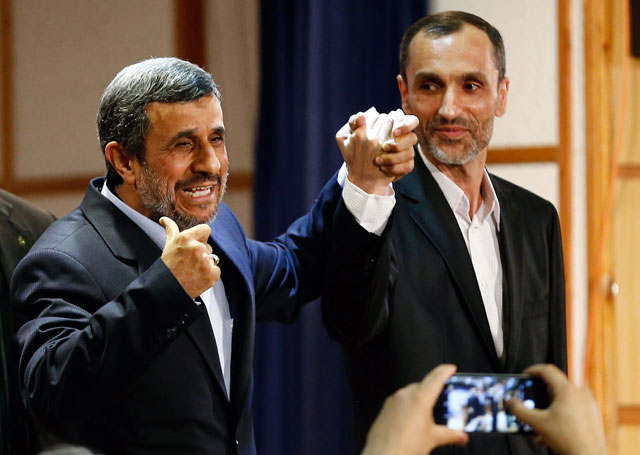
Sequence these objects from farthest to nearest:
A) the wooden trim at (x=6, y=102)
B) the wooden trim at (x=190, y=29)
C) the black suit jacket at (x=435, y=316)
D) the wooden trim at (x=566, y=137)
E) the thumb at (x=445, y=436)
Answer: the wooden trim at (x=6, y=102) < the wooden trim at (x=190, y=29) < the wooden trim at (x=566, y=137) < the black suit jacket at (x=435, y=316) < the thumb at (x=445, y=436)

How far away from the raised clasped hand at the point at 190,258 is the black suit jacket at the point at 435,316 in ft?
0.72

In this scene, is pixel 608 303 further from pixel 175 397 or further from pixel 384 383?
pixel 175 397

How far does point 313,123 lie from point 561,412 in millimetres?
816

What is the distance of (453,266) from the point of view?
3.14 ft

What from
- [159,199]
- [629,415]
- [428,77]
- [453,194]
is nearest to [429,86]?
[428,77]

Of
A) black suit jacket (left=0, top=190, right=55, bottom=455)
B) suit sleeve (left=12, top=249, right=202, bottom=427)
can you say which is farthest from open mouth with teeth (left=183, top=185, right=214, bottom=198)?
black suit jacket (left=0, top=190, right=55, bottom=455)

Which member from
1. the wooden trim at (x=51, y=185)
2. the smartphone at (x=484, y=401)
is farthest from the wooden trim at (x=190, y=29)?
the smartphone at (x=484, y=401)

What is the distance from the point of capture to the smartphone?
2.60 ft

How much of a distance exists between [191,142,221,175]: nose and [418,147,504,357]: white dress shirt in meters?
0.28

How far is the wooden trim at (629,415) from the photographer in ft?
5.33

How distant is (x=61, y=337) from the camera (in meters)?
0.78

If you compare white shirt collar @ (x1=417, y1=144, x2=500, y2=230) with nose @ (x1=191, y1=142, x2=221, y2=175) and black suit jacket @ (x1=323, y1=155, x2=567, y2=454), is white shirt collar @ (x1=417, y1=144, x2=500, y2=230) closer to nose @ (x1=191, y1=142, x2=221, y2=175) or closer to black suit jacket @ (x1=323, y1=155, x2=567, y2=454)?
black suit jacket @ (x1=323, y1=155, x2=567, y2=454)

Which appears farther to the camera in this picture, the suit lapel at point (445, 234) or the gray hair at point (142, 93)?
the suit lapel at point (445, 234)

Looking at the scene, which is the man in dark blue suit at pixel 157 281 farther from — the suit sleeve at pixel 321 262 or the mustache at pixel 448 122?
the mustache at pixel 448 122
